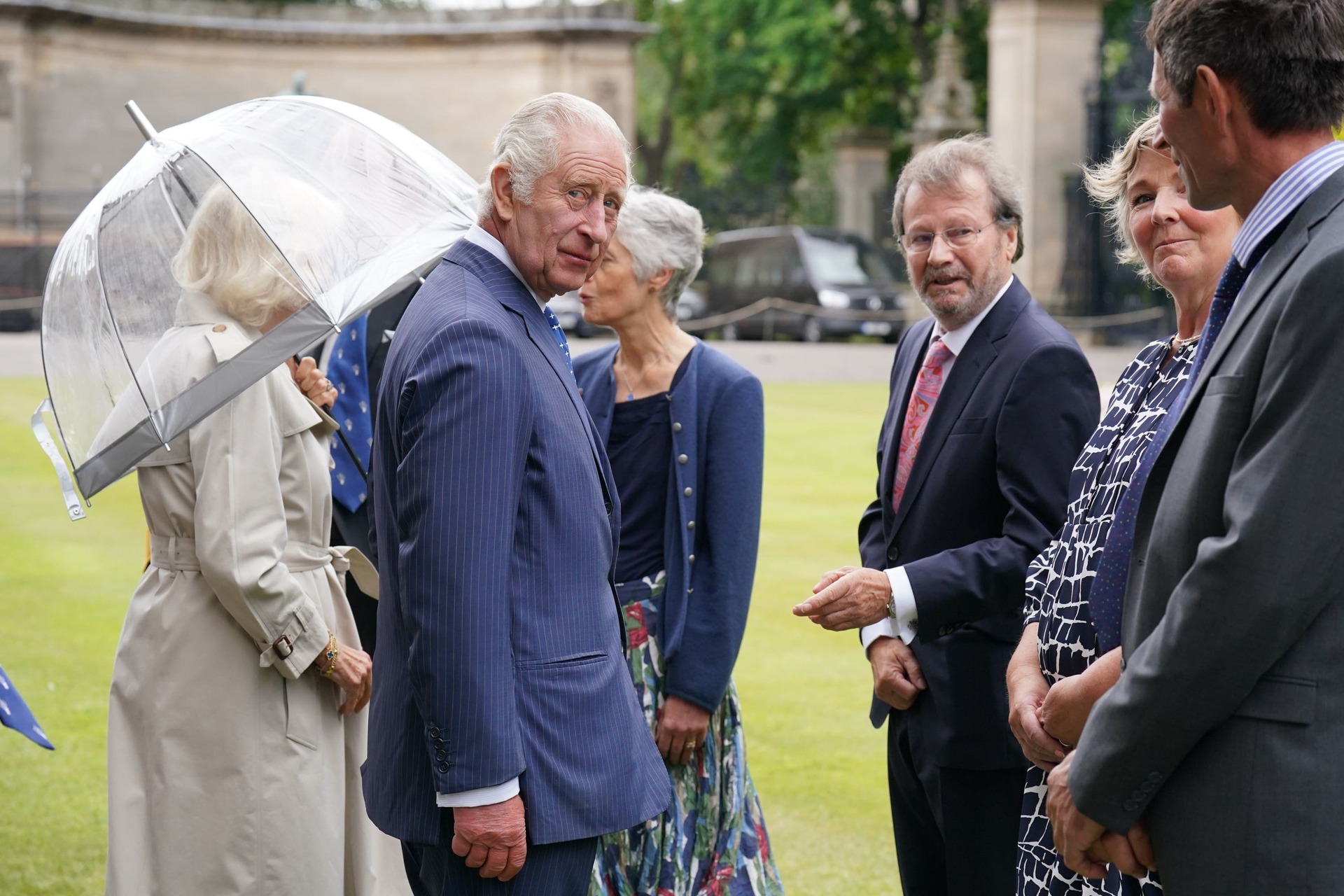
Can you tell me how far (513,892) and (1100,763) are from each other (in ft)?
3.90

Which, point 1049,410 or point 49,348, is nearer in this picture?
point 1049,410

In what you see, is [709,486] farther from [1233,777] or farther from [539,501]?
[1233,777]

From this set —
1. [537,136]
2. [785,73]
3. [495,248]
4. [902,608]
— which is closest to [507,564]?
[495,248]

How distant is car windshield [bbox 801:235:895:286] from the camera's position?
30.9m

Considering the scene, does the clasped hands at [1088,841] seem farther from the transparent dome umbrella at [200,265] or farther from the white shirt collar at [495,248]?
the transparent dome umbrella at [200,265]

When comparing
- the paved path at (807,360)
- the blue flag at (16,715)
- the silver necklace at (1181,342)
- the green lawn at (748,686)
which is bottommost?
Answer: the paved path at (807,360)

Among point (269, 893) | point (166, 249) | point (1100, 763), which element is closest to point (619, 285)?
point (166, 249)

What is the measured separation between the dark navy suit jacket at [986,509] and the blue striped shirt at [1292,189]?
134 cm

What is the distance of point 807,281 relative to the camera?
3108 centimetres

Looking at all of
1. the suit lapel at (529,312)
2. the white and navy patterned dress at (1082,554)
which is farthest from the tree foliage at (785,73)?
the white and navy patterned dress at (1082,554)

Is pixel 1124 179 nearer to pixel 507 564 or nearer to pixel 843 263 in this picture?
pixel 507 564

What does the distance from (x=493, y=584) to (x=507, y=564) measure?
54 mm

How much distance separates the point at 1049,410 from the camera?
3.63 metres

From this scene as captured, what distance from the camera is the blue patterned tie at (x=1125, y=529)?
8.03ft
